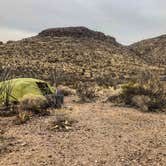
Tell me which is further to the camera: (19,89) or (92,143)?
(19,89)

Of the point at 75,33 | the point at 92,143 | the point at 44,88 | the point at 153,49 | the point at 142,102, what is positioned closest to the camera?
the point at 92,143

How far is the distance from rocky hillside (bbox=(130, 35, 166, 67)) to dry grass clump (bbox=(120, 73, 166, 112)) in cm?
5071

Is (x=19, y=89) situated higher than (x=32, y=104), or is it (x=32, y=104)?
(x=19, y=89)

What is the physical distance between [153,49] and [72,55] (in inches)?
1092

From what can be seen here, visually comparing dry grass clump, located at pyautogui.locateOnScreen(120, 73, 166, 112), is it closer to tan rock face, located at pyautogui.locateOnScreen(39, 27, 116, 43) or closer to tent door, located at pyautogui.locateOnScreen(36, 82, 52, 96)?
tent door, located at pyautogui.locateOnScreen(36, 82, 52, 96)

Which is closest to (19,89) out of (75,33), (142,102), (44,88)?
(44,88)

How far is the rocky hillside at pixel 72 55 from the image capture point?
46.3 m

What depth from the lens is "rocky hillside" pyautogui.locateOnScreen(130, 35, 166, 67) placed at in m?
70.5

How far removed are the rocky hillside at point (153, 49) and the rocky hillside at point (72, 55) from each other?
5954mm

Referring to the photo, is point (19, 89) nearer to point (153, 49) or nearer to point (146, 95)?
point (146, 95)

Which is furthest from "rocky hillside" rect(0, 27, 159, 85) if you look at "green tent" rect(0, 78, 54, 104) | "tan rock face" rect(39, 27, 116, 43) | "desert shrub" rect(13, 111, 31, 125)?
"desert shrub" rect(13, 111, 31, 125)

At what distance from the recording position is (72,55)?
2233 inches

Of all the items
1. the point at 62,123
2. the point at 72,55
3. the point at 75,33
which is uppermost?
the point at 75,33

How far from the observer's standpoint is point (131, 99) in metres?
15.7
